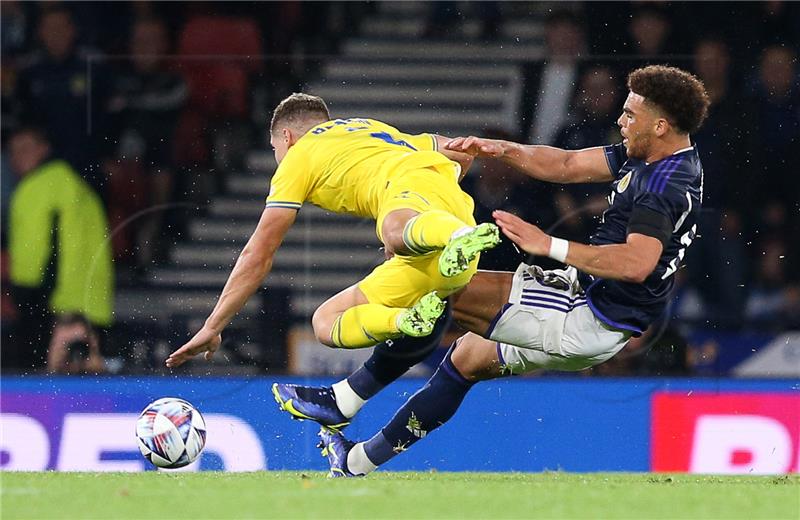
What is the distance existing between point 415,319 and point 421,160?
861mm

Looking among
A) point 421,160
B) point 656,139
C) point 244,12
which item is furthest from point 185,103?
point 656,139

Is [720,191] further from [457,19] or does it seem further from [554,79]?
[457,19]

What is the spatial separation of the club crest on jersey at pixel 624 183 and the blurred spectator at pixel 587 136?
2.03 metres

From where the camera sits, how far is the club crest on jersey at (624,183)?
6.66m

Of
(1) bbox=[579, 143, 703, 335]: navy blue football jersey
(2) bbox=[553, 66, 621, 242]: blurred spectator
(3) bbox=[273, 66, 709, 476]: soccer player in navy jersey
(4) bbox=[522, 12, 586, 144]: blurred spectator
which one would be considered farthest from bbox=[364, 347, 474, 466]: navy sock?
(4) bbox=[522, 12, 586, 144]: blurred spectator

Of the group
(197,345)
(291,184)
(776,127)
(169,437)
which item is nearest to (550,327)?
(291,184)

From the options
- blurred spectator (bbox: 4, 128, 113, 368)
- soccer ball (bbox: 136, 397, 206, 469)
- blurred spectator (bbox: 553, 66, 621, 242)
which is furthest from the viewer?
blurred spectator (bbox: 4, 128, 113, 368)

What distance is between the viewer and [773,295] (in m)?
8.89

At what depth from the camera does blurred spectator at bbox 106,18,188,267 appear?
8984 millimetres

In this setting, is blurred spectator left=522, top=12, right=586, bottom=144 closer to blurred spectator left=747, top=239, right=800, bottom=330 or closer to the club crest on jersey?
blurred spectator left=747, top=239, right=800, bottom=330

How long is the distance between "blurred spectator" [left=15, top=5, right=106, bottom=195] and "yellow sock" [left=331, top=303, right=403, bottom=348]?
293cm

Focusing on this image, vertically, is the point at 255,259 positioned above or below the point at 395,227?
below

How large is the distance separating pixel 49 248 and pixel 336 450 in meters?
2.81

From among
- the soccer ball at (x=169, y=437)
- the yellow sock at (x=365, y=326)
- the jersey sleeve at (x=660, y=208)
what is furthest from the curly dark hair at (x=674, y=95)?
the soccer ball at (x=169, y=437)
